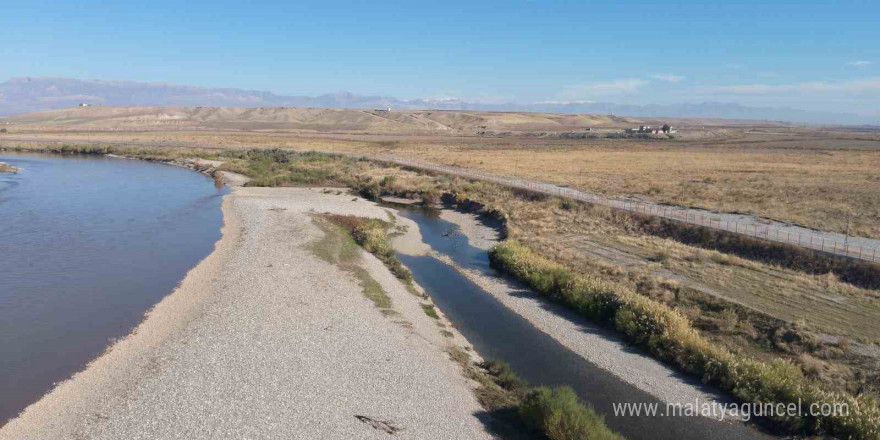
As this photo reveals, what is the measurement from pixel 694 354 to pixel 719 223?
1716 cm

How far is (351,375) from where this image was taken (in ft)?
48.1

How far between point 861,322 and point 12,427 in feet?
77.7

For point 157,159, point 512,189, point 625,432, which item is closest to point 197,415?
point 625,432

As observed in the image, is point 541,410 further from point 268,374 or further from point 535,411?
point 268,374

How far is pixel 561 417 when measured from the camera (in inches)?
480

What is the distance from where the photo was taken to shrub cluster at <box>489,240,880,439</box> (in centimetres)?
1282

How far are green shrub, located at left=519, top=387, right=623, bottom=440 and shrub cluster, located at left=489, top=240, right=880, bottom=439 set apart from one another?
4.41 m

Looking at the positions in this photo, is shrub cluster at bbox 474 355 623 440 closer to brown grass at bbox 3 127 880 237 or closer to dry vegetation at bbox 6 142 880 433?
dry vegetation at bbox 6 142 880 433

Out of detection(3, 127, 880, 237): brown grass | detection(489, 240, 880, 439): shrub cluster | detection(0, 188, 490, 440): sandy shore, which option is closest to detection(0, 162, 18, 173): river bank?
detection(3, 127, 880, 237): brown grass

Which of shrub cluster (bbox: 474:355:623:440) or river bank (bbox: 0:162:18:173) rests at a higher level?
river bank (bbox: 0:162:18:173)

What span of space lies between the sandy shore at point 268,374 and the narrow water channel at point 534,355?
67.6 inches

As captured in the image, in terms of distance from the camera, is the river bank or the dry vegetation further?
the river bank

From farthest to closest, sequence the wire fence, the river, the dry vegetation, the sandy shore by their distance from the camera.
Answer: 1. the wire fence
2. the river
3. the dry vegetation
4. the sandy shore

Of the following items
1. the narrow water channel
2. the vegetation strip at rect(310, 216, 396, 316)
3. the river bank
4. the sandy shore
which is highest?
the river bank
